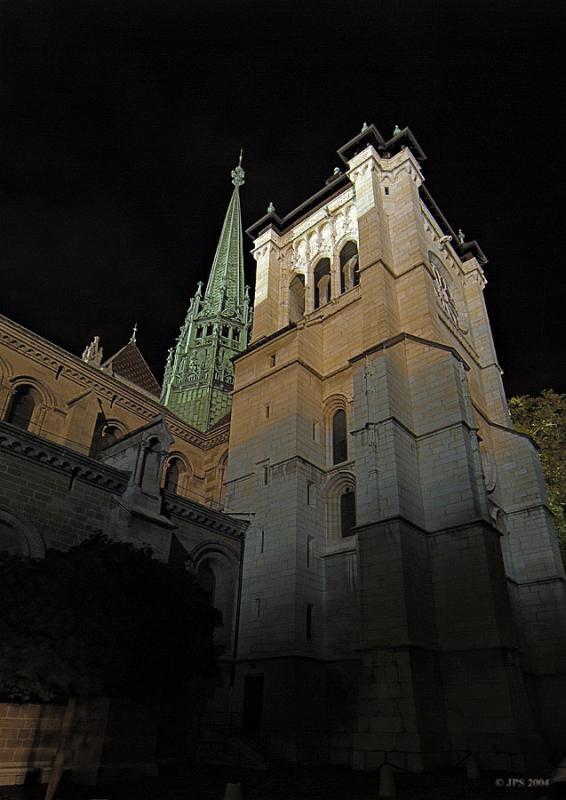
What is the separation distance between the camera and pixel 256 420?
2303 cm

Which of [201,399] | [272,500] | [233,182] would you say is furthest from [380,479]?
[233,182]

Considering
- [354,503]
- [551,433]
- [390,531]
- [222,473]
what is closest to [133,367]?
[222,473]

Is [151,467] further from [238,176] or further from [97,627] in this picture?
[238,176]

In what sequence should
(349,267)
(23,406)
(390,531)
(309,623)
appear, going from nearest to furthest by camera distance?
(390,531), (309,623), (23,406), (349,267)

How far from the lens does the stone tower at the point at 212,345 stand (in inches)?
1970

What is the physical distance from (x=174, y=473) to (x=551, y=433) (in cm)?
1998

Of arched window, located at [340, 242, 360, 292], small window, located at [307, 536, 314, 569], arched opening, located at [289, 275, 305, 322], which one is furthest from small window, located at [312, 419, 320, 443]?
arched opening, located at [289, 275, 305, 322]

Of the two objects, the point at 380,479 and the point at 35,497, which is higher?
the point at 380,479

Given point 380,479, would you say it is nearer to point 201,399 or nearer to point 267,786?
point 267,786

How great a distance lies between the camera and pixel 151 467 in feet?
55.6

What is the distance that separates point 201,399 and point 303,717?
121 feet

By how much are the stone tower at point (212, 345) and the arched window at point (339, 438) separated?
75.2ft

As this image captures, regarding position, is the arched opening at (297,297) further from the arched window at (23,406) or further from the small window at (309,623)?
the small window at (309,623)

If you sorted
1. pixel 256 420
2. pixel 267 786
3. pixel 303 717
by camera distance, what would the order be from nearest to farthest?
pixel 267 786 < pixel 303 717 < pixel 256 420
